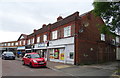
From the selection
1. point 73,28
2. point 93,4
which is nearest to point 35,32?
point 73,28

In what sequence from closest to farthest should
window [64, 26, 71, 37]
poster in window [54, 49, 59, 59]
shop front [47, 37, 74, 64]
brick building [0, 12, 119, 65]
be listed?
brick building [0, 12, 119, 65], shop front [47, 37, 74, 64], window [64, 26, 71, 37], poster in window [54, 49, 59, 59]

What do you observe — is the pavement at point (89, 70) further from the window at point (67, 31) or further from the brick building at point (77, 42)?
the window at point (67, 31)

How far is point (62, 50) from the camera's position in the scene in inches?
829

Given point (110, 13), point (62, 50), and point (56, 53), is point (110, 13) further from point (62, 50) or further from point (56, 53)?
point (56, 53)

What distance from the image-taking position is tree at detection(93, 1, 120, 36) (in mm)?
12276

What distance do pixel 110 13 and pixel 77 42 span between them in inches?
247

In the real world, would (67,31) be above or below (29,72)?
above

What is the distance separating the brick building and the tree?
2.14 m

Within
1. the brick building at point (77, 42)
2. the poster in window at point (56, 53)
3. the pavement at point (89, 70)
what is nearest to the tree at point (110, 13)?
the brick building at point (77, 42)

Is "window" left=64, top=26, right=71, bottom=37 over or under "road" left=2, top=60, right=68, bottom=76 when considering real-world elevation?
over

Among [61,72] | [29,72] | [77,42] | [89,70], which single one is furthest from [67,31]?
[29,72]

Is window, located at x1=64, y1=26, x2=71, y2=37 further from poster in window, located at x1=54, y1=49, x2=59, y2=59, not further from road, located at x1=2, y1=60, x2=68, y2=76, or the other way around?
road, located at x1=2, y1=60, x2=68, y2=76

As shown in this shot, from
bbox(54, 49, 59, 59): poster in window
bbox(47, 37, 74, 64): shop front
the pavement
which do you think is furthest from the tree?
bbox(54, 49, 59, 59): poster in window

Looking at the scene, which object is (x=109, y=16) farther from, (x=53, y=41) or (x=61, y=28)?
(x=53, y=41)
